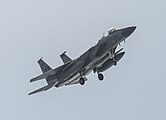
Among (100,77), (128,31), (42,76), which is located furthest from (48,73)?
(128,31)

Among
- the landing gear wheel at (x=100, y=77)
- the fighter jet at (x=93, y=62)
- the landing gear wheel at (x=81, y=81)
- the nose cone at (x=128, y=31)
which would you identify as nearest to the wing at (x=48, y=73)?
the fighter jet at (x=93, y=62)

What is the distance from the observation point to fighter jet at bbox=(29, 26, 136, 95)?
58.0 metres

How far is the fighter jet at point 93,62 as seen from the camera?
2282 inches

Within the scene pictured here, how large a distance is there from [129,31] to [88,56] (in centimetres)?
516

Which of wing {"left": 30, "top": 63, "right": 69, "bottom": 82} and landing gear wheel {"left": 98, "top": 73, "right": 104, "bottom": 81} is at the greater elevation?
wing {"left": 30, "top": 63, "right": 69, "bottom": 82}

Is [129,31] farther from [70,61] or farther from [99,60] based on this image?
[70,61]

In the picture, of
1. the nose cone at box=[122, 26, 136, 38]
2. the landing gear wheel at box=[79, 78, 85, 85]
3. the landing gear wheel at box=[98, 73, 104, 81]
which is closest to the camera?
the nose cone at box=[122, 26, 136, 38]

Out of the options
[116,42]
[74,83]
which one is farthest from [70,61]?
[116,42]

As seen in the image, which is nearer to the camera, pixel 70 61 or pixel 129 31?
pixel 129 31

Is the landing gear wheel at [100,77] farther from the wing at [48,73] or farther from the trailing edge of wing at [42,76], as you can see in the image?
the trailing edge of wing at [42,76]

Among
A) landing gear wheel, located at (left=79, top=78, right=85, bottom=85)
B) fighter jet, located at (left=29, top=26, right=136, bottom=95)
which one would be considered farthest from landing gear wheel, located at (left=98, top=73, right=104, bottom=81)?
landing gear wheel, located at (left=79, top=78, right=85, bottom=85)

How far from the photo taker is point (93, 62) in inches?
2304

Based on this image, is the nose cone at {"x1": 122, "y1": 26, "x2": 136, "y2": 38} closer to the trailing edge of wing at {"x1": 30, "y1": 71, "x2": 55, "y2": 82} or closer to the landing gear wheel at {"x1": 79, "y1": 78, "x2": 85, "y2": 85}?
the landing gear wheel at {"x1": 79, "y1": 78, "x2": 85, "y2": 85}

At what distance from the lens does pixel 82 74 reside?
2362 inches
